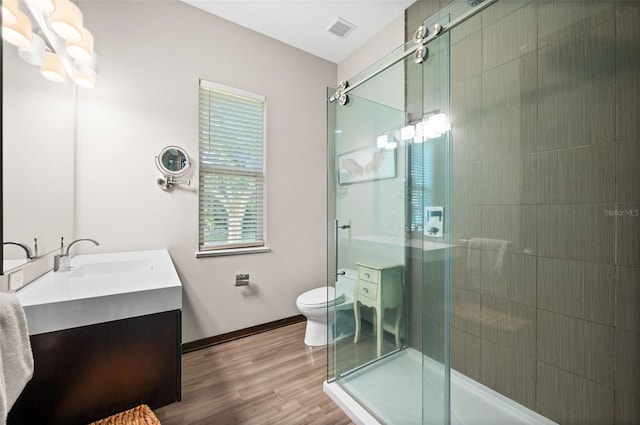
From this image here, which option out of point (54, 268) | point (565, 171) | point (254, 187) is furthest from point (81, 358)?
point (565, 171)

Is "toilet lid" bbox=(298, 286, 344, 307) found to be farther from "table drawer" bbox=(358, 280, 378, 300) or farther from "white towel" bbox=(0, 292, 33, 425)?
"white towel" bbox=(0, 292, 33, 425)

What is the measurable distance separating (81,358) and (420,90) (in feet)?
6.38

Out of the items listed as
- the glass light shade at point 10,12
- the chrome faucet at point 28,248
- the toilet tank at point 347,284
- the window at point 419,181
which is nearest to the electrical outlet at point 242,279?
the toilet tank at point 347,284

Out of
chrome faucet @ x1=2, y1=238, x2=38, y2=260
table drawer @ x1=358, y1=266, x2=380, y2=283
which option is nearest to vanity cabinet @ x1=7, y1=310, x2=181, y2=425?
chrome faucet @ x1=2, y1=238, x2=38, y2=260

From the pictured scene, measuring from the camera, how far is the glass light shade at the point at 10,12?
96 cm

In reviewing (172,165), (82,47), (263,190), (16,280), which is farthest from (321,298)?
(82,47)

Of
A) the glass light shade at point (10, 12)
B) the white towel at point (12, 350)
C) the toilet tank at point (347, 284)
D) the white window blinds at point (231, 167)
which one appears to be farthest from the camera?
the white window blinds at point (231, 167)

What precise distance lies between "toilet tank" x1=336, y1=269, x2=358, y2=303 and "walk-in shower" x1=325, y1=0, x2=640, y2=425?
38 mm

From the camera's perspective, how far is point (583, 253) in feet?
4.10

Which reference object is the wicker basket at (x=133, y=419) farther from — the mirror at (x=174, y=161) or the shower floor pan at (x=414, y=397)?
the mirror at (x=174, y=161)

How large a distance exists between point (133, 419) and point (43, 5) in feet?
6.45

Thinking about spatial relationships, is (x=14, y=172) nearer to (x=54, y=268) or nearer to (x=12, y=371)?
(x=54, y=268)

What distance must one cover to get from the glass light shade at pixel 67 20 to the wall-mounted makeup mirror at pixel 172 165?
0.82 meters

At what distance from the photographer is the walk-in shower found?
118 cm
